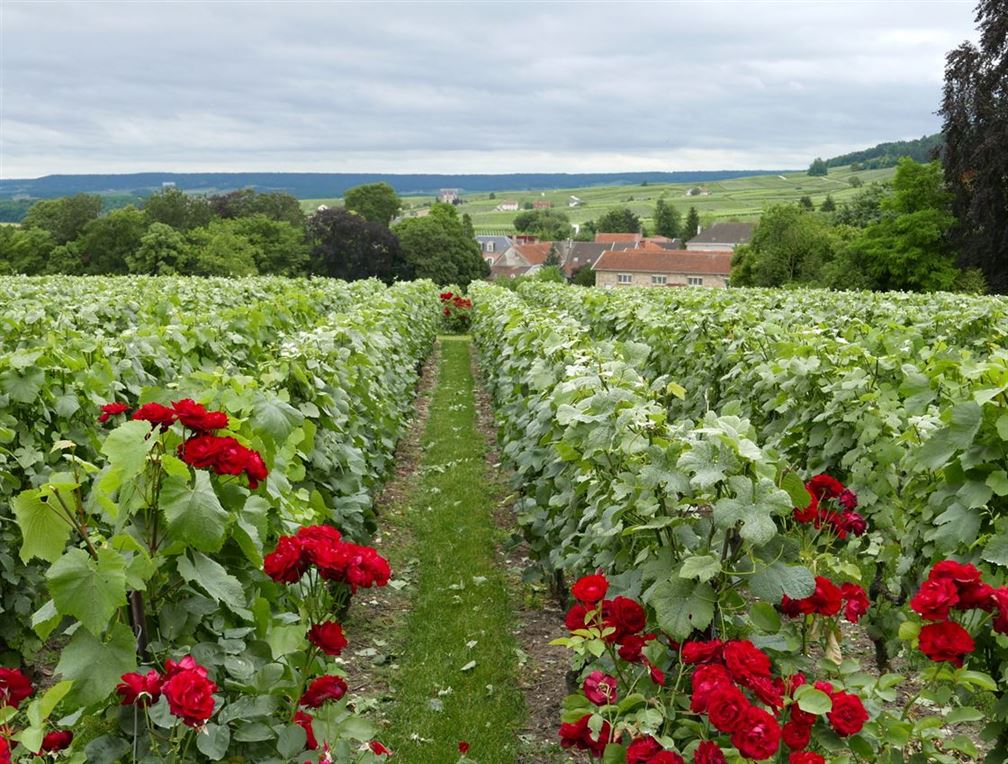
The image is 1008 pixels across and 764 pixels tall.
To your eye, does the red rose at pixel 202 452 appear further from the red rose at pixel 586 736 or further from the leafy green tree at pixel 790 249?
the leafy green tree at pixel 790 249

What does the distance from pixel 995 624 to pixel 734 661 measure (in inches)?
29.9

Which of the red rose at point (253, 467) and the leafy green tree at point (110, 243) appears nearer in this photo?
the red rose at point (253, 467)

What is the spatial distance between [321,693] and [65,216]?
78.8 m

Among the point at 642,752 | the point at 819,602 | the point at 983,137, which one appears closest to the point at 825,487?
the point at 819,602

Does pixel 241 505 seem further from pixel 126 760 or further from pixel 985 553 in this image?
pixel 985 553

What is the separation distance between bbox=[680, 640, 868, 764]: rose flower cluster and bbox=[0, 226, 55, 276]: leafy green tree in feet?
238

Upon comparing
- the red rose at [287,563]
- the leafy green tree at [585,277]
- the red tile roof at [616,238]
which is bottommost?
the leafy green tree at [585,277]

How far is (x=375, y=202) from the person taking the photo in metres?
102

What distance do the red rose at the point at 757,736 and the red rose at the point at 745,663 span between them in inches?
5.7

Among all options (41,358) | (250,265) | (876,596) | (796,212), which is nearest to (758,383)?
(876,596)

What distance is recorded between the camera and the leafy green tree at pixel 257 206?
8256 cm

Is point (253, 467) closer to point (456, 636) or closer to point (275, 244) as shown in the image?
point (456, 636)

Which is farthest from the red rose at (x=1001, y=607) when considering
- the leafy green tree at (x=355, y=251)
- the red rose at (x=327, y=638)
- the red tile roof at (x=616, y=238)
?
the red tile roof at (x=616, y=238)

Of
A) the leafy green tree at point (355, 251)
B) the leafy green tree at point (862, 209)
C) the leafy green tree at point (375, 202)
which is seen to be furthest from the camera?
the leafy green tree at point (375, 202)
